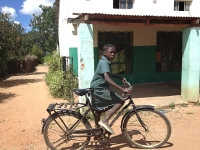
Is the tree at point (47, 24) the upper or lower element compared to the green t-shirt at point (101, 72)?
upper

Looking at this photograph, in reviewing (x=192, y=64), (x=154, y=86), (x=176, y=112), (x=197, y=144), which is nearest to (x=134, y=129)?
(x=197, y=144)

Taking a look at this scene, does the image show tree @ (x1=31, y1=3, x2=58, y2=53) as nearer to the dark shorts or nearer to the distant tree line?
the distant tree line

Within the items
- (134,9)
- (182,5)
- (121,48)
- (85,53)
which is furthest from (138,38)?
(85,53)

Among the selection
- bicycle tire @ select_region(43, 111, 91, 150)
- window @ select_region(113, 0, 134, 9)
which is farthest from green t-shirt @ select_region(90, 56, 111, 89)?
window @ select_region(113, 0, 134, 9)

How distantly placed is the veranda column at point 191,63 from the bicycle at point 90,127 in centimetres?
309

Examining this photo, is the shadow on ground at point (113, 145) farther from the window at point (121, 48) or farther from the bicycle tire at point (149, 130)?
the window at point (121, 48)

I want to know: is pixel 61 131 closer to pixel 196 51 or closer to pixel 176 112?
pixel 176 112

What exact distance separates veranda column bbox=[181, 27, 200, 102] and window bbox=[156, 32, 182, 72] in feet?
11.6

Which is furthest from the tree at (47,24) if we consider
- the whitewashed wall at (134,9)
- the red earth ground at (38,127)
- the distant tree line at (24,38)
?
the red earth ground at (38,127)

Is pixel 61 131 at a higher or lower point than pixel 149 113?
lower

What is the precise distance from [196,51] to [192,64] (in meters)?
0.40

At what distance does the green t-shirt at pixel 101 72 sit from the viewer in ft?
11.4

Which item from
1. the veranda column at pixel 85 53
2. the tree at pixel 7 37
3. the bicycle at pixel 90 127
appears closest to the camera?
the bicycle at pixel 90 127

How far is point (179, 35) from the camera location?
1039 centimetres
